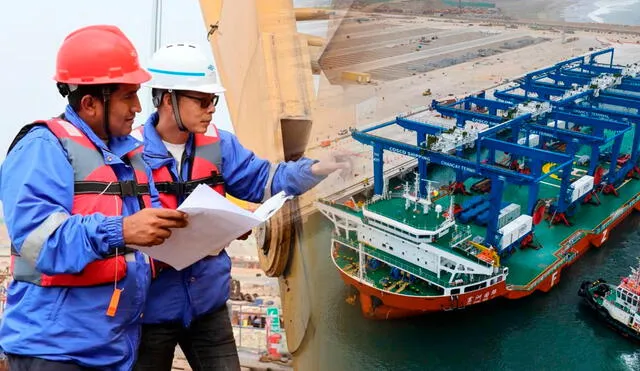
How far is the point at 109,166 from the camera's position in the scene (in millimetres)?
609

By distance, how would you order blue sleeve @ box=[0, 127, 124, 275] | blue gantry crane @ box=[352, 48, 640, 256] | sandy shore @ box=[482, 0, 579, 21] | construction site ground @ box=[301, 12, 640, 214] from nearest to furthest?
blue sleeve @ box=[0, 127, 124, 275] → construction site ground @ box=[301, 12, 640, 214] → blue gantry crane @ box=[352, 48, 640, 256] → sandy shore @ box=[482, 0, 579, 21]

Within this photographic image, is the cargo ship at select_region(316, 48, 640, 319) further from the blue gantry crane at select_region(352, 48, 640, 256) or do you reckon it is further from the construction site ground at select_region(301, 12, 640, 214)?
the construction site ground at select_region(301, 12, 640, 214)

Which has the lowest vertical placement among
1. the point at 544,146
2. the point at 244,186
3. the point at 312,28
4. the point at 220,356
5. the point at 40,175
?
the point at 544,146

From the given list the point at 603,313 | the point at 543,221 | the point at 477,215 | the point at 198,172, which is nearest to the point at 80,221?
the point at 198,172

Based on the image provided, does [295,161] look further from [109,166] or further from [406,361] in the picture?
[406,361]

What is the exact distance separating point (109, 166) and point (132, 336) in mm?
234

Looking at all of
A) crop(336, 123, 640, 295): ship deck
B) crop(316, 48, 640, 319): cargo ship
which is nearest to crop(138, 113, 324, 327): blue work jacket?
crop(316, 48, 640, 319): cargo ship

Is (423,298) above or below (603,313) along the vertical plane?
above

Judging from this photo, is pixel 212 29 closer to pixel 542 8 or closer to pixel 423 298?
pixel 423 298

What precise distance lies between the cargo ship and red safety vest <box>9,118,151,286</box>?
2793 millimetres

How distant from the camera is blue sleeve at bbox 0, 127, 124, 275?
533 millimetres

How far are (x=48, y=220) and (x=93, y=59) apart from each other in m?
0.19

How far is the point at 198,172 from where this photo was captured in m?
0.77

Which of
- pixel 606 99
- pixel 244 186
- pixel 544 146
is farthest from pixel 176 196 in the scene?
pixel 606 99
